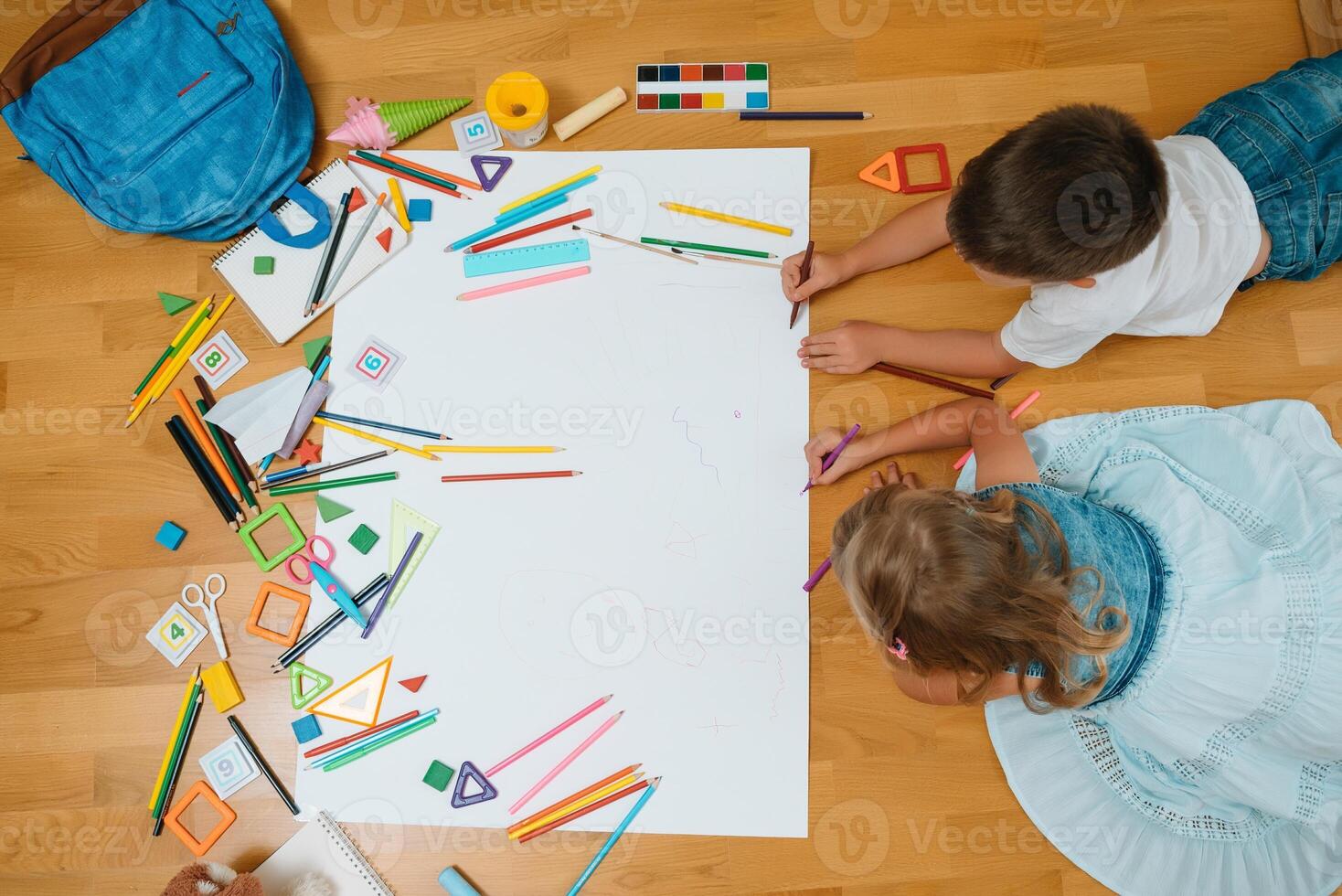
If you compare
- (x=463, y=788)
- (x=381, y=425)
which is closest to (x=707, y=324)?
(x=381, y=425)

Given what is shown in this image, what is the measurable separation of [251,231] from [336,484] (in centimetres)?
38

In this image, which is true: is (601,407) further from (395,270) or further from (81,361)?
(81,361)

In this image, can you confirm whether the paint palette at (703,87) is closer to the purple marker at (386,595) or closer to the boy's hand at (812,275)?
the boy's hand at (812,275)

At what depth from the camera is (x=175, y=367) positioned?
3.88 ft

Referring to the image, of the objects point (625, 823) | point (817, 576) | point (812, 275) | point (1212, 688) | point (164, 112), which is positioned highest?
point (164, 112)

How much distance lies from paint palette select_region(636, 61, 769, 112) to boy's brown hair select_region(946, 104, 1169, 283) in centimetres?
42

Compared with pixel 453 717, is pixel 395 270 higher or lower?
higher

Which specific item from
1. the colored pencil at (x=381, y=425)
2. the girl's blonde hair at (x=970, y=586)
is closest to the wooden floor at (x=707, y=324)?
the colored pencil at (x=381, y=425)

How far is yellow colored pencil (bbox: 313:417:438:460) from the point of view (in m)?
A: 1.14

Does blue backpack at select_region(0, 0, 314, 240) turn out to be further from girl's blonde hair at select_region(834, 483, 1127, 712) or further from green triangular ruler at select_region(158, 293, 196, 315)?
girl's blonde hair at select_region(834, 483, 1127, 712)

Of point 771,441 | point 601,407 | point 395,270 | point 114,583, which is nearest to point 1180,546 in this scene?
point 771,441

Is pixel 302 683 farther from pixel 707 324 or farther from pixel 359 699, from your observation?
pixel 707 324

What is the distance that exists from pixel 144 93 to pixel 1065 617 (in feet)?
4.30

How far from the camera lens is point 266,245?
3.89 ft
